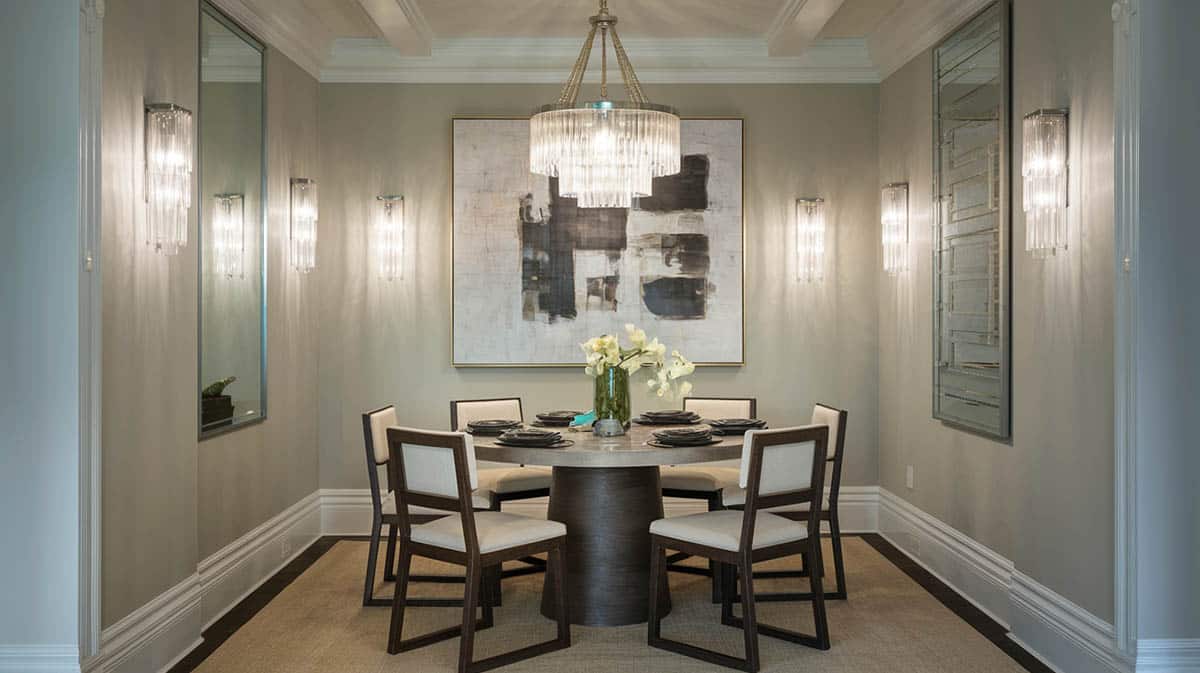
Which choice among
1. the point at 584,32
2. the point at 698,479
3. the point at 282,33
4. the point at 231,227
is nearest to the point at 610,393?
the point at 698,479

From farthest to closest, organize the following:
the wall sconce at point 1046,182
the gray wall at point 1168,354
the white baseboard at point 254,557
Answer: the white baseboard at point 254,557, the wall sconce at point 1046,182, the gray wall at point 1168,354

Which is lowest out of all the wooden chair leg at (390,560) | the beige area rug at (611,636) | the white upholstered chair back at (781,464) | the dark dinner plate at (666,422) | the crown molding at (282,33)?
the beige area rug at (611,636)

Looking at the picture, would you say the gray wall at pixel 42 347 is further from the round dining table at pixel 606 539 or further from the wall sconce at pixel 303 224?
the wall sconce at pixel 303 224

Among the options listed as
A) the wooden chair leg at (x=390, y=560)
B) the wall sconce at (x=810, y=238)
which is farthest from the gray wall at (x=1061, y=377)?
the wooden chair leg at (x=390, y=560)

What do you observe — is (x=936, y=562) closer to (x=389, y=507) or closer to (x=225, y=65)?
(x=389, y=507)

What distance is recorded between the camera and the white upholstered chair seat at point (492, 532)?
148 inches

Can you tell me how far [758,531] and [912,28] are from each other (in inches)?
120

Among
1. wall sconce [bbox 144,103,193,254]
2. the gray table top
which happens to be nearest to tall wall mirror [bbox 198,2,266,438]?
wall sconce [bbox 144,103,193,254]

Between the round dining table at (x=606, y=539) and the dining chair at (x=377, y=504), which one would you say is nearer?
the round dining table at (x=606, y=539)

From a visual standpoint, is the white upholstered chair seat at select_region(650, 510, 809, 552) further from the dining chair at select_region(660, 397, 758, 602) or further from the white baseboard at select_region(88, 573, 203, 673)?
the white baseboard at select_region(88, 573, 203, 673)

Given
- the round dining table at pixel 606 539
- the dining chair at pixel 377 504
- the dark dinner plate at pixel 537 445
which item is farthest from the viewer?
the dining chair at pixel 377 504

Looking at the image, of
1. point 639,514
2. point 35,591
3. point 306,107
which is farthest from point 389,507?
point 306,107

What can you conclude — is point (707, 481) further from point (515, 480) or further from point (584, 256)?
point (584, 256)

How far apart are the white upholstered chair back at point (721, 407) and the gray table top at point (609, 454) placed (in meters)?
1.14
